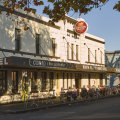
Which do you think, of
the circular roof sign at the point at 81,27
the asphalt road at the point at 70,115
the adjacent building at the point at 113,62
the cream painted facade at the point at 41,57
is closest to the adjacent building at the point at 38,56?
the cream painted facade at the point at 41,57

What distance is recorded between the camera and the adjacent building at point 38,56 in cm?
2453

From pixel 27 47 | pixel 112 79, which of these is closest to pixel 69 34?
pixel 27 47

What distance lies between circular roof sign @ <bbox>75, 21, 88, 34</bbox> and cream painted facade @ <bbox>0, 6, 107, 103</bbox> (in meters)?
0.71

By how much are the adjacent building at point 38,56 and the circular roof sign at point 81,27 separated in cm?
66

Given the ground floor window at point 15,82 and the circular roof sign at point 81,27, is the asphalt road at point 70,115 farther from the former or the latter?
the circular roof sign at point 81,27

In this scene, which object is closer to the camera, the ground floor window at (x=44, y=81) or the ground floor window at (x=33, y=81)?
the ground floor window at (x=33, y=81)

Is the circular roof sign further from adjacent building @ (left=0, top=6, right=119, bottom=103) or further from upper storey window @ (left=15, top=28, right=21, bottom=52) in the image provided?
upper storey window @ (left=15, top=28, right=21, bottom=52)

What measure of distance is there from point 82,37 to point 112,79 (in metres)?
23.7

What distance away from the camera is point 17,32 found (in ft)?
87.7

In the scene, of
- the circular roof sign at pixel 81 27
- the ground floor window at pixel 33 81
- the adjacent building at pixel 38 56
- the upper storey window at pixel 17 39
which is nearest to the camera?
the adjacent building at pixel 38 56

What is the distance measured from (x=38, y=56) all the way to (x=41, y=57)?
52 cm

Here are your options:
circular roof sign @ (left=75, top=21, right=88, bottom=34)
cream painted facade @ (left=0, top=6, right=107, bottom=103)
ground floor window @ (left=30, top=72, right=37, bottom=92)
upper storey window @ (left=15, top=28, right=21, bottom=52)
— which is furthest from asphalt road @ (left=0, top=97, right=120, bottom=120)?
circular roof sign @ (left=75, top=21, right=88, bottom=34)

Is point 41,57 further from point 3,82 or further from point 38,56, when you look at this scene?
point 3,82

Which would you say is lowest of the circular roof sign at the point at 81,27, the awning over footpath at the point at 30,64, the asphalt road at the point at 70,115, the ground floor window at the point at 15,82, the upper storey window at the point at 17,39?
the asphalt road at the point at 70,115
